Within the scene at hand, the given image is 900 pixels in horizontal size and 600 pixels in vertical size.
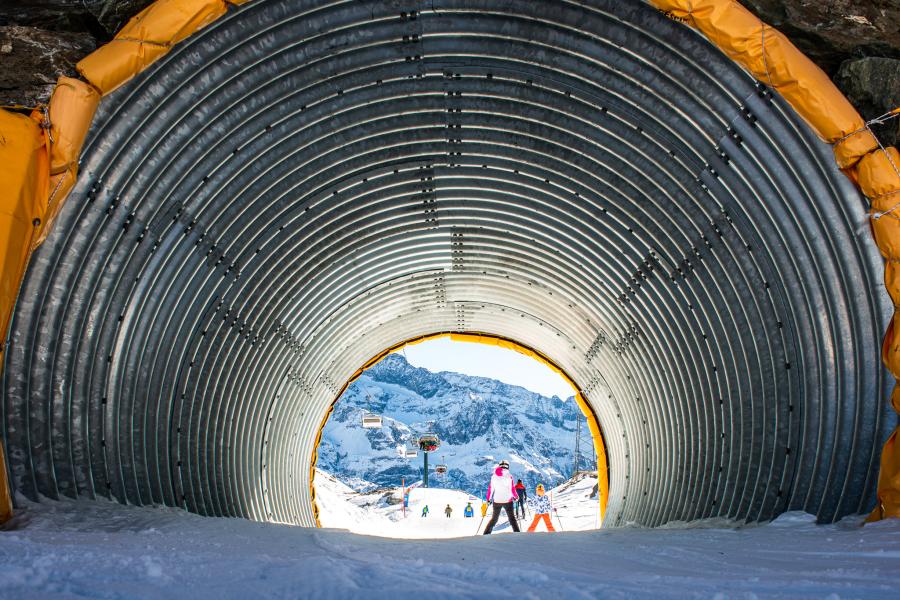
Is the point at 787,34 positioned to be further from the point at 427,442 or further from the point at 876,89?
the point at 427,442

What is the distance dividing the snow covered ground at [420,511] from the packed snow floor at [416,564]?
8.83 metres

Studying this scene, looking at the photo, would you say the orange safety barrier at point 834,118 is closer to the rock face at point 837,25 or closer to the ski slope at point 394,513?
the rock face at point 837,25

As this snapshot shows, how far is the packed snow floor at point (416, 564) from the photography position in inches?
157

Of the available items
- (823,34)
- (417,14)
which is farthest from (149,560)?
(823,34)

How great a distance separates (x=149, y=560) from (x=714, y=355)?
684 centimetres

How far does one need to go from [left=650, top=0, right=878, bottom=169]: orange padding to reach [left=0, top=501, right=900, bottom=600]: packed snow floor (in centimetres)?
320

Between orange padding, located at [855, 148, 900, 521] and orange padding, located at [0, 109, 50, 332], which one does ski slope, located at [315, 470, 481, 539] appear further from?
orange padding, located at [0, 109, 50, 332]

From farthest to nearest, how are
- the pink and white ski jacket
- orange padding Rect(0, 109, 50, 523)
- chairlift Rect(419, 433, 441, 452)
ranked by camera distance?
1. chairlift Rect(419, 433, 441, 452)
2. the pink and white ski jacket
3. orange padding Rect(0, 109, 50, 523)

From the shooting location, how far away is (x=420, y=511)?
70.5 feet

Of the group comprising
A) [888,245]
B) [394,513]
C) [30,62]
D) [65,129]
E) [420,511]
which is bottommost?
[394,513]

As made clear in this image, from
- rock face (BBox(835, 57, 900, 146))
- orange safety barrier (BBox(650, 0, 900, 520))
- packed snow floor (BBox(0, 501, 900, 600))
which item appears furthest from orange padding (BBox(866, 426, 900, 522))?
rock face (BBox(835, 57, 900, 146))

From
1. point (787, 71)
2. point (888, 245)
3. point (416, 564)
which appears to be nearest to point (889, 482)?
point (888, 245)

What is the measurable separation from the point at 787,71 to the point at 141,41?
18.2 feet

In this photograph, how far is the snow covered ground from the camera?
1781cm
